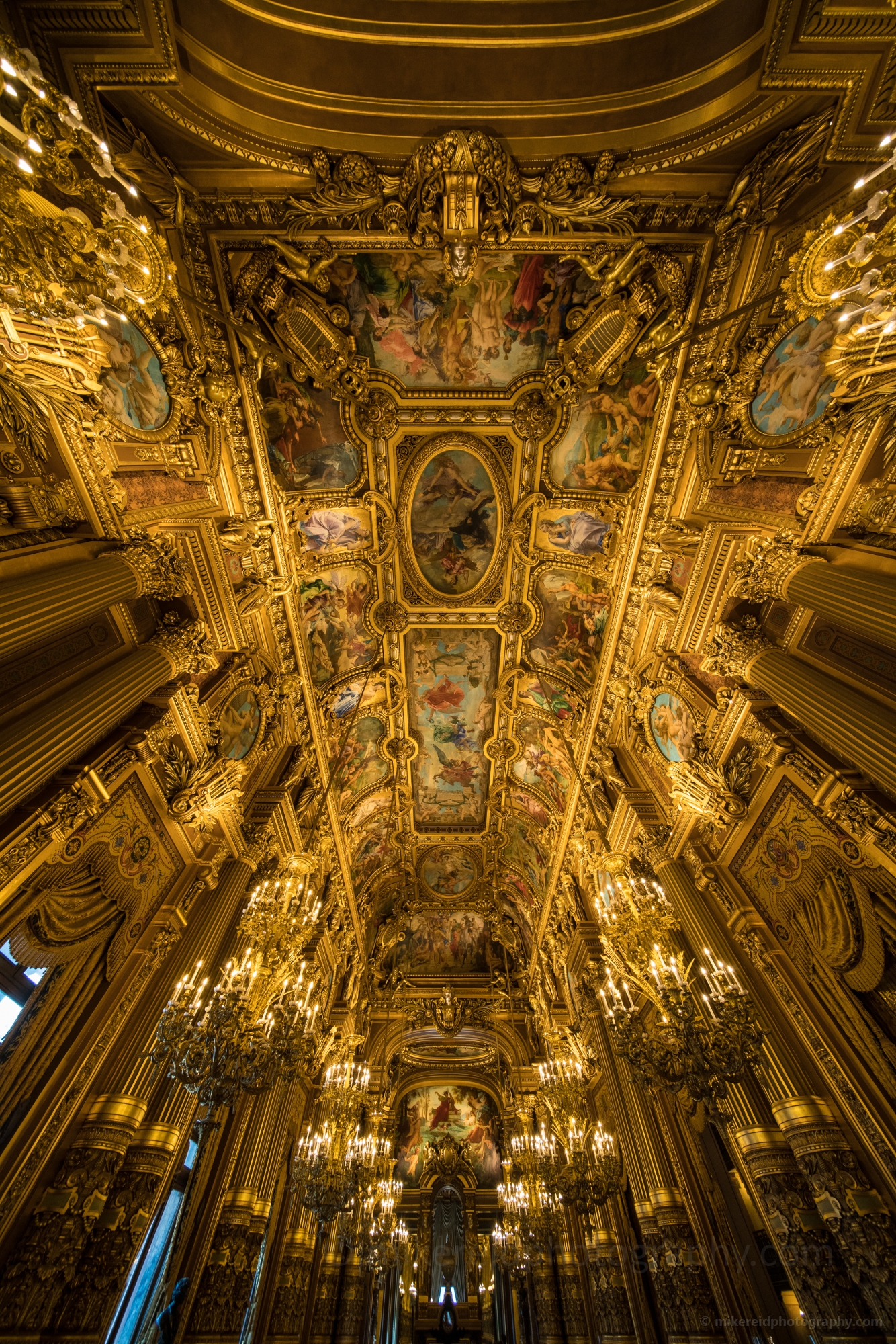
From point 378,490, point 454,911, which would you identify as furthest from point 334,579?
point 454,911

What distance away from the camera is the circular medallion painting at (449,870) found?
17672mm

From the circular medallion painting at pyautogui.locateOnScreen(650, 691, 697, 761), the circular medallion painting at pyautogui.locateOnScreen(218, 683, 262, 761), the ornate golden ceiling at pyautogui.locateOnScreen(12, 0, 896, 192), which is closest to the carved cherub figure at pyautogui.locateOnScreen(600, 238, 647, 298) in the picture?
the ornate golden ceiling at pyautogui.locateOnScreen(12, 0, 896, 192)

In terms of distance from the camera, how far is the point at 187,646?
24.2 feet

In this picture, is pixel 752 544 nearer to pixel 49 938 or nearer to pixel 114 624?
pixel 114 624

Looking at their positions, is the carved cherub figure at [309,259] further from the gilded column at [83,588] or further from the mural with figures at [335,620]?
the mural with figures at [335,620]

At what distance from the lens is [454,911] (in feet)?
63.0

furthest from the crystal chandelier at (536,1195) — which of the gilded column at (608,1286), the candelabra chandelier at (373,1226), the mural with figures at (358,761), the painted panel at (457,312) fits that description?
the painted panel at (457,312)

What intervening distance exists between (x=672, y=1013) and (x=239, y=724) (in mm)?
7545

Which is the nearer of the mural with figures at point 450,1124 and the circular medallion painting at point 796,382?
the circular medallion painting at point 796,382

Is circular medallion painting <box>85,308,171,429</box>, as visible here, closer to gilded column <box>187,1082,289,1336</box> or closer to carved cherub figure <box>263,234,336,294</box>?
carved cherub figure <box>263,234,336,294</box>

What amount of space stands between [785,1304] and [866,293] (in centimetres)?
1229

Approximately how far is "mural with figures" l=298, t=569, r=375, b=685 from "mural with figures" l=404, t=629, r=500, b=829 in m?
1.32

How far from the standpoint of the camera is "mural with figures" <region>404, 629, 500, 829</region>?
42.5 feet

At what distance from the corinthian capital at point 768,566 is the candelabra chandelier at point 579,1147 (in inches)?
397
